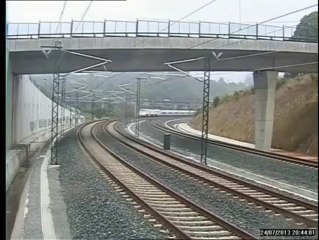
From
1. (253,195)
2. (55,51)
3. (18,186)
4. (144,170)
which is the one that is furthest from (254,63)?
(144,170)

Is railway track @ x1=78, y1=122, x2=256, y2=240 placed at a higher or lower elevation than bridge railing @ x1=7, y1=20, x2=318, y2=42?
lower

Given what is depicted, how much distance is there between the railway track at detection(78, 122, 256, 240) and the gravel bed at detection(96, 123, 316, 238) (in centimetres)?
17

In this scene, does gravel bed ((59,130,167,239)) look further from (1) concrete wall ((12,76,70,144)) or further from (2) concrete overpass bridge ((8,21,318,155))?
(2) concrete overpass bridge ((8,21,318,155))

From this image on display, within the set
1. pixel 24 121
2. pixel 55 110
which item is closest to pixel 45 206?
pixel 24 121

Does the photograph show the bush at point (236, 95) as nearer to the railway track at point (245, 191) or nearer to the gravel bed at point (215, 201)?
the railway track at point (245, 191)

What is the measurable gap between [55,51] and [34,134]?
198 centimetres

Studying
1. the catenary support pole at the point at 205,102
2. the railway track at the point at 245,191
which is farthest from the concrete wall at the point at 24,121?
the catenary support pole at the point at 205,102

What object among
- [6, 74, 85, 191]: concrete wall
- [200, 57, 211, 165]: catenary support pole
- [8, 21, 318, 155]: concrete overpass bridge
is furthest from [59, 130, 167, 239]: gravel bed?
[8, 21, 318, 155]: concrete overpass bridge

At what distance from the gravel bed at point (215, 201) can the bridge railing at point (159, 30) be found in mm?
1649

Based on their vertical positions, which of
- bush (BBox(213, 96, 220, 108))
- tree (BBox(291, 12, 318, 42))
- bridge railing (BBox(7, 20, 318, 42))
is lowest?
bush (BBox(213, 96, 220, 108))

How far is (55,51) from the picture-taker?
335 inches

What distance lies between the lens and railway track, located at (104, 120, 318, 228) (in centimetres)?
312

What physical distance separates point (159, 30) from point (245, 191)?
434 cm

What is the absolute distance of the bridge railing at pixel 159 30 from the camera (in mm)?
4629
